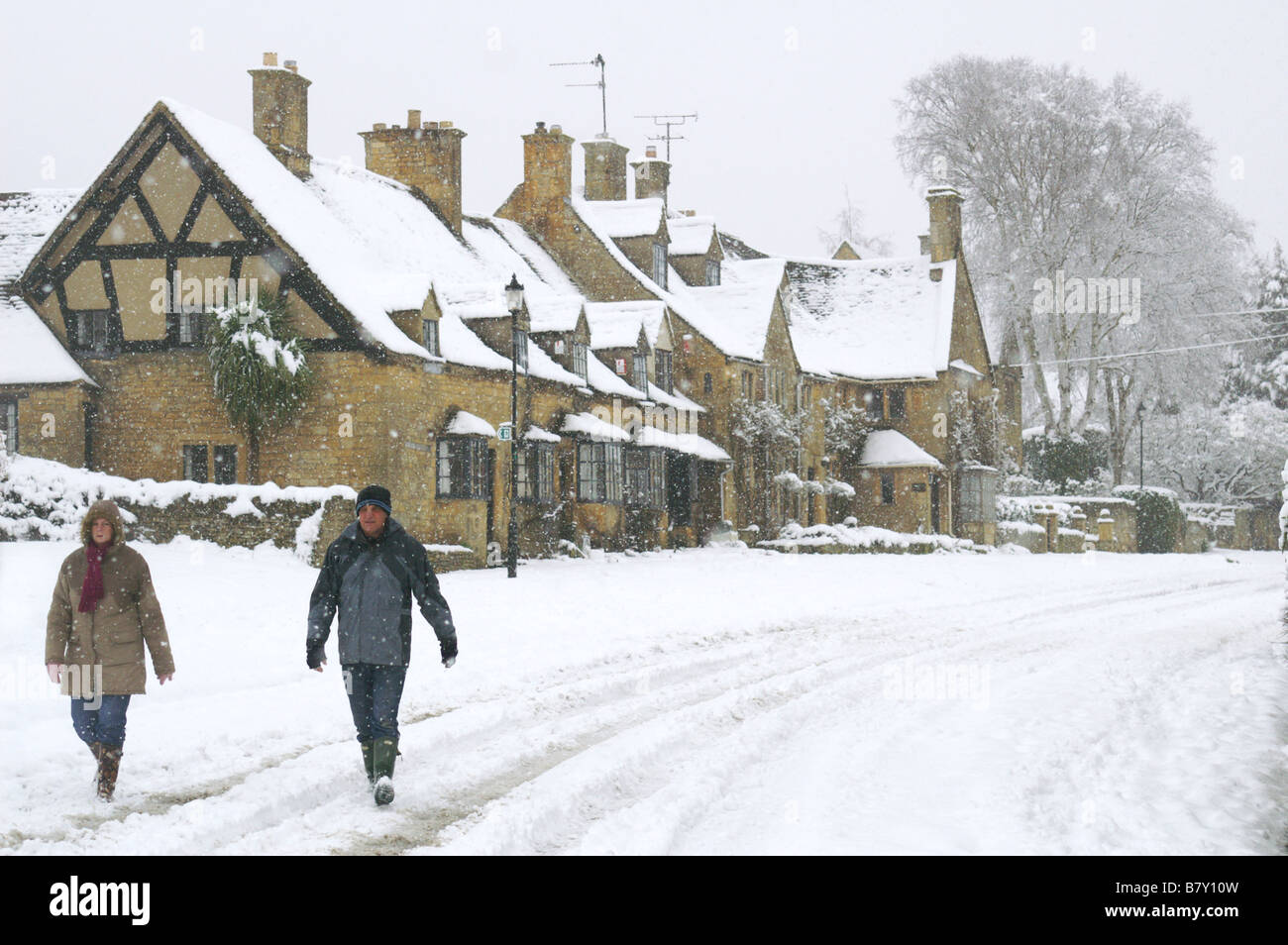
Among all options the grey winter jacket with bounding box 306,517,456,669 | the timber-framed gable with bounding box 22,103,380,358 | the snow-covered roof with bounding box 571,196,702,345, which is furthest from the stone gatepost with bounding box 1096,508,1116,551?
the grey winter jacket with bounding box 306,517,456,669

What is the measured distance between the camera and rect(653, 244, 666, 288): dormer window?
148 feet

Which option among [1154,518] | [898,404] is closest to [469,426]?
[898,404]

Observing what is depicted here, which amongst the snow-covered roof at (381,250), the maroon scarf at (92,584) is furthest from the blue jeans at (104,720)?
the snow-covered roof at (381,250)

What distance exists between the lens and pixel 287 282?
93.1ft

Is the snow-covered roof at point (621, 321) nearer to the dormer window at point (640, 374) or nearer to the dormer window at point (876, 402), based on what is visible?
the dormer window at point (640, 374)

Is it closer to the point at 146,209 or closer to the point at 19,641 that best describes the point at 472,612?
the point at 19,641

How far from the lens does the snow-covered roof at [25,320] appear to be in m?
28.9

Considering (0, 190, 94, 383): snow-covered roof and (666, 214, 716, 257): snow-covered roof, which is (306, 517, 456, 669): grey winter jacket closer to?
(0, 190, 94, 383): snow-covered roof

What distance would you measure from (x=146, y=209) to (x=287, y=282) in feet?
11.2

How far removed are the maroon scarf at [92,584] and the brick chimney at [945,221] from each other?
45.7 metres

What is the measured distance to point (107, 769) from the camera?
8.59 m

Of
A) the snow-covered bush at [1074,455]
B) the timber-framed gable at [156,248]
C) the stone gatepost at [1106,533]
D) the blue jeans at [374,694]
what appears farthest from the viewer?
the snow-covered bush at [1074,455]

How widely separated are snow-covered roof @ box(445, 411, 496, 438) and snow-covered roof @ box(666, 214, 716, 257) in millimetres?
19071
